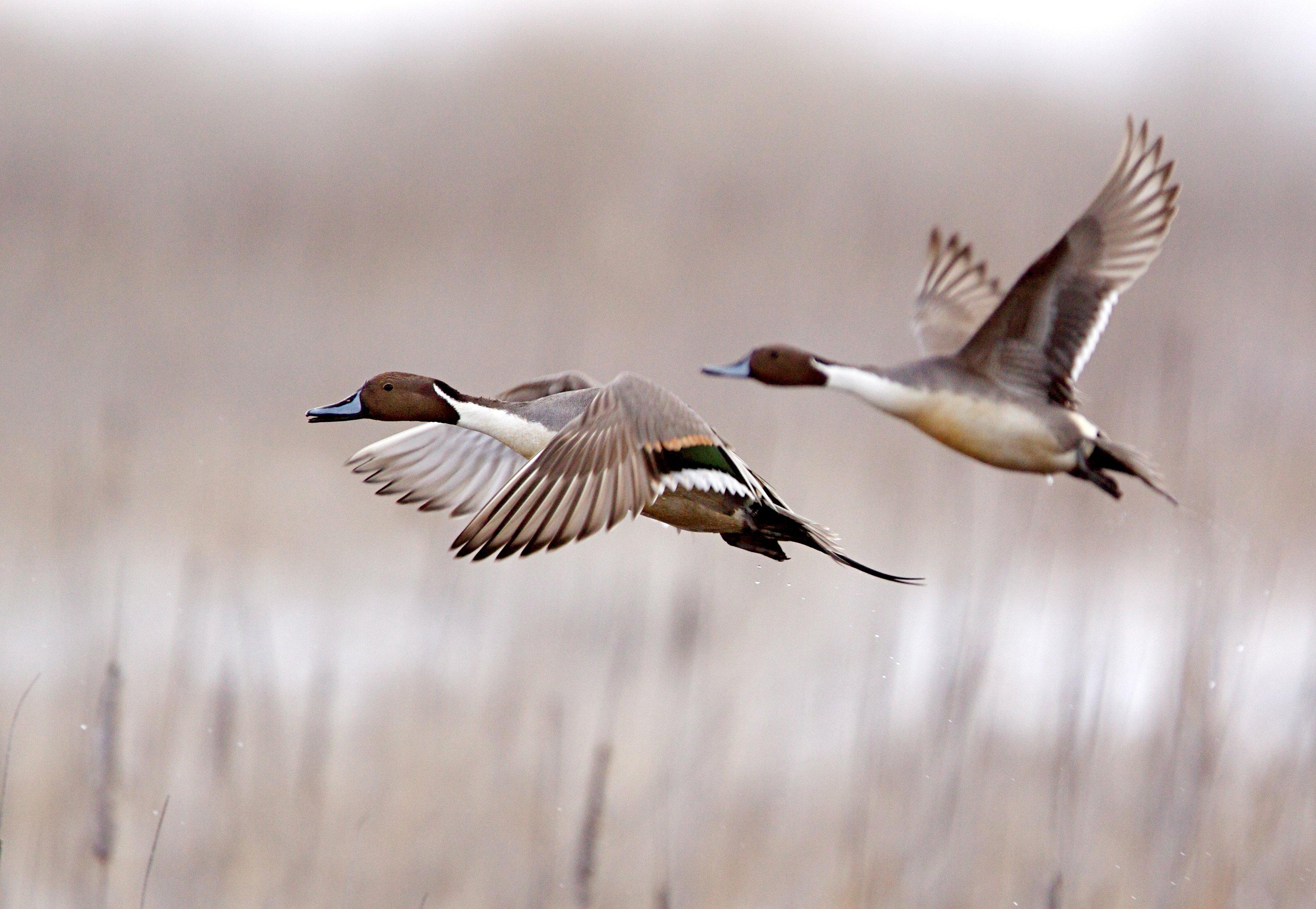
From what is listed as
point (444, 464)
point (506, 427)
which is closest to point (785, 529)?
point (506, 427)

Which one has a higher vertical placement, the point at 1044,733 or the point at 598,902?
the point at 1044,733

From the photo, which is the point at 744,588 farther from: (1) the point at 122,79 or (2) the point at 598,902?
(1) the point at 122,79

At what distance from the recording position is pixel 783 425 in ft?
18.2

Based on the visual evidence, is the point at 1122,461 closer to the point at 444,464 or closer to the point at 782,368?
the point at 782,368

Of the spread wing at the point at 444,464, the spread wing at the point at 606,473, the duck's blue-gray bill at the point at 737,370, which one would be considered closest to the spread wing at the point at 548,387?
the spread wing at the point at 444,464

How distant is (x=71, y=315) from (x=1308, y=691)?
15.9 feet

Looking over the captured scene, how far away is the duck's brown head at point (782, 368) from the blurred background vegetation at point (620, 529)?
62 cm

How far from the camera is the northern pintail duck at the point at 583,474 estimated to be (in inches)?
72.7

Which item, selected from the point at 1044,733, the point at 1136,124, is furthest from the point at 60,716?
the point at 1136,124

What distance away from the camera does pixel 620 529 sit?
5008 mm

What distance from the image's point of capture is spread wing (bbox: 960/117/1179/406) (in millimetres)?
2703

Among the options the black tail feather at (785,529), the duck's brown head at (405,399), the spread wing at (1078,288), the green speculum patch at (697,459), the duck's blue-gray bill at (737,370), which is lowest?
the black tail feather at (785,529)

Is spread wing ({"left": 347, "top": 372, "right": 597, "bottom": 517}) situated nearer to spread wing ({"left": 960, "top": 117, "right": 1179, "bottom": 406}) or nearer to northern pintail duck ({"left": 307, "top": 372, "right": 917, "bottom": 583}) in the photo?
northern pintail duck ({"left": 307, "top": 372, "right": 917, "bottom": 583})

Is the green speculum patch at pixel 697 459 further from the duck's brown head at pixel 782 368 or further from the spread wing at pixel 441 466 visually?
the spread wing at pixel 441 466
